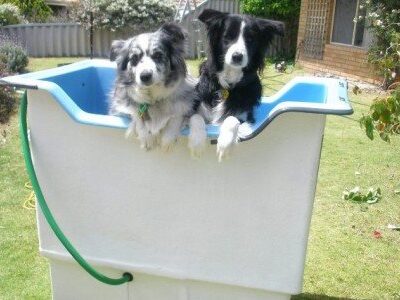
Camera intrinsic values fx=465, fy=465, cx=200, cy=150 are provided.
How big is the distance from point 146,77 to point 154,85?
0.28ft

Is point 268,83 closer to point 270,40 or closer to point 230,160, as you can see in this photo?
point 270,40

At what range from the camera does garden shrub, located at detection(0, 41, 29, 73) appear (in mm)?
7391

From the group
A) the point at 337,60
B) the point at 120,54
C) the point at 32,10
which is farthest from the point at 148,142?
the point at 32,10

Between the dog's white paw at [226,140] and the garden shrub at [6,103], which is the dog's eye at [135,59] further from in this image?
the garden shrub at [6,103]

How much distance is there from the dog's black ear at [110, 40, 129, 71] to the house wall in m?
7.28

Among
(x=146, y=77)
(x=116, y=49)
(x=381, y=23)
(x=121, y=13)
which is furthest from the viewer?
(x=121, y=13)

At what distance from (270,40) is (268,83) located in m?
5.54

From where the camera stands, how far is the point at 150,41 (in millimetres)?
2109

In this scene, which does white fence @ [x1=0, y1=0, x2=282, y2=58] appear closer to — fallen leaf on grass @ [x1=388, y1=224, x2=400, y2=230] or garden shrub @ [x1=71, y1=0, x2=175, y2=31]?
garden shrub @ [x1=71, y1=0, x2=175, y2=31]

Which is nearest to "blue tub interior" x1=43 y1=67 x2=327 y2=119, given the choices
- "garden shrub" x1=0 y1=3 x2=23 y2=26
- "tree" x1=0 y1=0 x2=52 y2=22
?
"garden shrub" x1=0 y1=3 x2=23 y2=26

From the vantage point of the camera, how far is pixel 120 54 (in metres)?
2.19

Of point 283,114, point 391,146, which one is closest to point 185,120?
point 283,114

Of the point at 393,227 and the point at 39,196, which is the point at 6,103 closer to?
the point at 39,196

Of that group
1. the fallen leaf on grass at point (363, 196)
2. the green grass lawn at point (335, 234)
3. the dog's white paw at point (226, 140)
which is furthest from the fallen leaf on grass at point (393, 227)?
the dog's white paw at point (226, 140)
